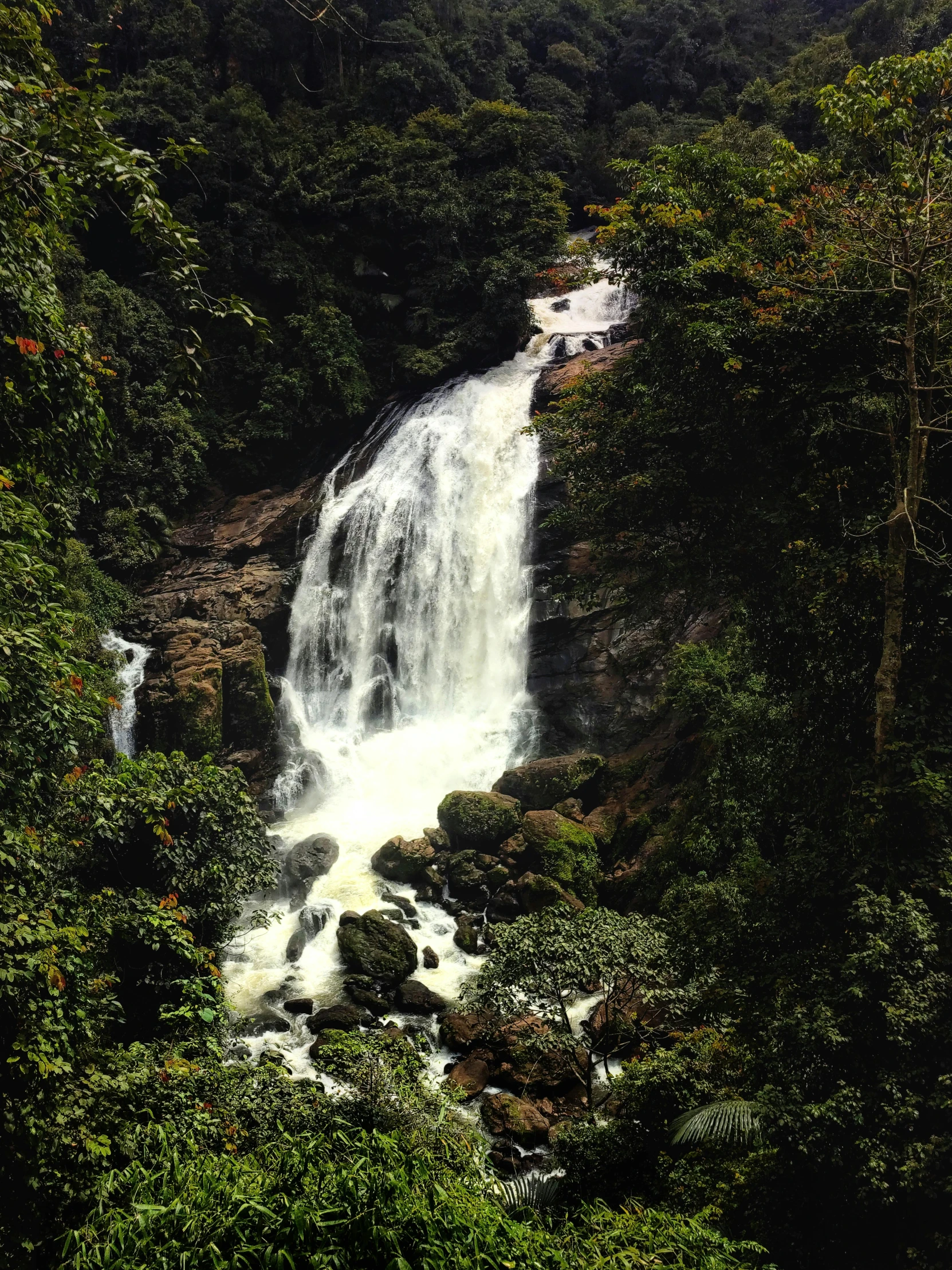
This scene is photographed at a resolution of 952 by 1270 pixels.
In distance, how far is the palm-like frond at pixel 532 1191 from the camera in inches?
218

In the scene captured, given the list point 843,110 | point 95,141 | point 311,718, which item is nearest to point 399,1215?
point 95,141

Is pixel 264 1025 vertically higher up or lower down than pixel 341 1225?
lower down

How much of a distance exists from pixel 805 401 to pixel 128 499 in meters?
16.8

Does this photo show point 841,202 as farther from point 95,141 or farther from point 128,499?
point 128,499

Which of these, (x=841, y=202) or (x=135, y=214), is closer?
(x=135, y=214)

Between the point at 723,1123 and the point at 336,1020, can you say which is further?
the point at 336,1020

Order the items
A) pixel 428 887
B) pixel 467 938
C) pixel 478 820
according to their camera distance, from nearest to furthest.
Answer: pixel 467 938
pixel 428 887
pixel 478 820

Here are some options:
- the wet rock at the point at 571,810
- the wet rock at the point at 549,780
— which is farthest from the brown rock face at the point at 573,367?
the wet rock at the point at 571,810

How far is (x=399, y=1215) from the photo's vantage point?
2990mm

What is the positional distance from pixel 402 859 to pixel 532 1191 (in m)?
7.81

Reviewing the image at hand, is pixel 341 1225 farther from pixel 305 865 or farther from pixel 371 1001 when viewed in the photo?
pixel 305 865

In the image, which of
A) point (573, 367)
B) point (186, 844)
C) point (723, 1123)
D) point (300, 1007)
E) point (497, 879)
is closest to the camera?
point (723, 1123)

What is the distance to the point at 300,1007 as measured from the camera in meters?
10.4

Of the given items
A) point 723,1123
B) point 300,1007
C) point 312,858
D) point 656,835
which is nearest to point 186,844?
point 300,1007
